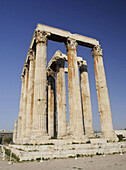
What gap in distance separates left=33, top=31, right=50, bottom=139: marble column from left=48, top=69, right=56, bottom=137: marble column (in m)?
10.5

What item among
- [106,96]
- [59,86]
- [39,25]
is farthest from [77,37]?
[106,96]

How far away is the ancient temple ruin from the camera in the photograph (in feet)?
54.8

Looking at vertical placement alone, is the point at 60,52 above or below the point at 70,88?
above

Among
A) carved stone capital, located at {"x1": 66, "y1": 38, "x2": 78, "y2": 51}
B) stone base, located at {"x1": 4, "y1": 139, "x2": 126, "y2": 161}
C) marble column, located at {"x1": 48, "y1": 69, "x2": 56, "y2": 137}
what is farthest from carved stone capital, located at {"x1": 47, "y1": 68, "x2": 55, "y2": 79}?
stone base, located at {"x1": 4, "y1": 139, "x2": 126, "y2": 161}

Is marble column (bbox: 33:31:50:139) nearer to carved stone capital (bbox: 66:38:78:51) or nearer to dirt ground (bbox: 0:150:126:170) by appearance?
carved stone capital (bbox: 66:38:78:51)

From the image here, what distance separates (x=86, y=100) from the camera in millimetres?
25766

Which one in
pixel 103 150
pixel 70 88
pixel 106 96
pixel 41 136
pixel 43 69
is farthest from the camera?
pixel 106 96

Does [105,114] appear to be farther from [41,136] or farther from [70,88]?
[41,136]

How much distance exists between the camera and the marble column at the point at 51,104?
2624cm

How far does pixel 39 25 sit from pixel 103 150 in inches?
677

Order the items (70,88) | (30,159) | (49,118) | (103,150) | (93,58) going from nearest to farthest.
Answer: (30,159)
(103,150)
(70,88)
(93,58)
(49,118)

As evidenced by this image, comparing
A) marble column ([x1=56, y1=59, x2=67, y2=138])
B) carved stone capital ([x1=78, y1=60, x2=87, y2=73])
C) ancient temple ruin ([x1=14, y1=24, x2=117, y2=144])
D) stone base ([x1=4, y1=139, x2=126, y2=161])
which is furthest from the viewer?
carved stone capital ([x1=78, y1=60, x2=87, y2=73])

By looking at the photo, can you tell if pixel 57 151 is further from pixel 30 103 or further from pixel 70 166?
pixel 30 103

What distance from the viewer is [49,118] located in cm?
2680
